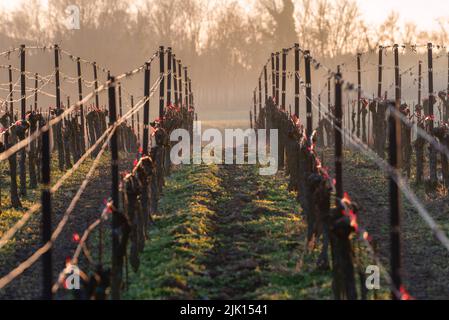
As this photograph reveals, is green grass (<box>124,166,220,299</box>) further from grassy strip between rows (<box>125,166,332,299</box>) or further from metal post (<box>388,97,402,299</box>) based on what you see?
metal post (<box>388,97,402,299</box>)

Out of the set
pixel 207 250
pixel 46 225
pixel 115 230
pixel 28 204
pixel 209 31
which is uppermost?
pixel 209 31

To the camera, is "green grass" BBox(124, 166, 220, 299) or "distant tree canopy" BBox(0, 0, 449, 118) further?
"distant tree canopy" BBox(0, 0, 449, 118)

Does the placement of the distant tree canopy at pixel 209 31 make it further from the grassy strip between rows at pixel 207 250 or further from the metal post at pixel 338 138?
the metal post at pixel 338 138

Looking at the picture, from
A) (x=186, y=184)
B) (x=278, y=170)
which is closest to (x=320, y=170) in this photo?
(x=186, y=184)

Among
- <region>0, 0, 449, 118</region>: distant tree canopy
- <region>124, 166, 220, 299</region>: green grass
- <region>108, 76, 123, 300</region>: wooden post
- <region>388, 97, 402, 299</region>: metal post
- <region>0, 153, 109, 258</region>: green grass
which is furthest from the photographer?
<region>0, 0, 449, 118</region>: distant tree canopy

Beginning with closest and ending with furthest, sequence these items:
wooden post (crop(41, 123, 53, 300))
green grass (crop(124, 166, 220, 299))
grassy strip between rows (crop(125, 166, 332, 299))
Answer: wooden post (crop(41, 123, 53, 300)) → grassy strip between rows (crop(125, 166, 332, 299)) → green grass (crop(124, 166, 220, 299))

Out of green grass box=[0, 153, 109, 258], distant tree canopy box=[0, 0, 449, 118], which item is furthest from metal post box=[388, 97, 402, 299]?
distant tree canopy box=[0, 0, 449, 118]

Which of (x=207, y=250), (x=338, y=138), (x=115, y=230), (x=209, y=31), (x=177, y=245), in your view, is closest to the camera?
(x=115, y=230)

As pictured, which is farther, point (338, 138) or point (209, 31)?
point (209, 31)

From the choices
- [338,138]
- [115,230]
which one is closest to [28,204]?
[115,230]

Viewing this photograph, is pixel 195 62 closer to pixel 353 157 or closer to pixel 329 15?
pixel 329 15

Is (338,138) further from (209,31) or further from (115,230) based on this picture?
(209,31)
